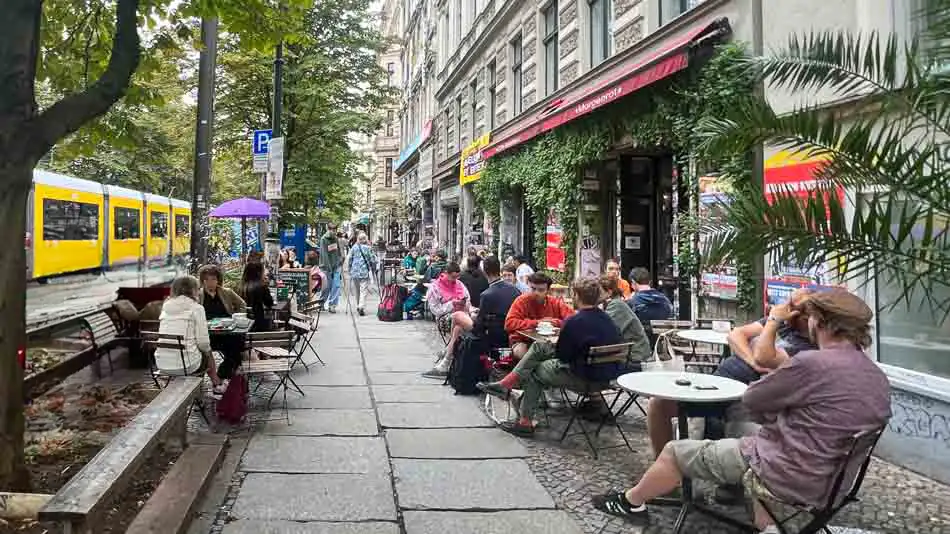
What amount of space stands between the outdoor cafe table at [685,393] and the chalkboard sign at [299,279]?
10.3 meters

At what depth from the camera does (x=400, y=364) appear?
8930 mm

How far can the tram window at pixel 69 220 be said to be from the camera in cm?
1674

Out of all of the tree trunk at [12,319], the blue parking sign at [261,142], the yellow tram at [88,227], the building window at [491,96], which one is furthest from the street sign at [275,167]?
the building window at [491,96]

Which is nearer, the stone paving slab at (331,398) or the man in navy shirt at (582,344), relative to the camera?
the man in navy shirt at (582,344)

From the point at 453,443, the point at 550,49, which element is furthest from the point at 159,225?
the point at 453,443

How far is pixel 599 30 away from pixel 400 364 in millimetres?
7513

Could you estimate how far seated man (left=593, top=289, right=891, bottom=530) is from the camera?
3.05 meters

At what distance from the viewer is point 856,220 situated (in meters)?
3.37

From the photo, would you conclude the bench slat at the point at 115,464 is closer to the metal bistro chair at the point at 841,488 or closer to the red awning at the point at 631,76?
the metal bistro chair at the point at 841,488

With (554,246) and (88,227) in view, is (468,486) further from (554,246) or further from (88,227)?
(88,227)

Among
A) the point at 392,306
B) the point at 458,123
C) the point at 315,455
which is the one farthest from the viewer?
the point at 458,123

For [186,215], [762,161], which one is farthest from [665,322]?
[186,215]

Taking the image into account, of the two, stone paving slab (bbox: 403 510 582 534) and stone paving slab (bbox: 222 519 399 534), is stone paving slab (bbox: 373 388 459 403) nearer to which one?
stone paving slab (bbox: 403 510 582 534)

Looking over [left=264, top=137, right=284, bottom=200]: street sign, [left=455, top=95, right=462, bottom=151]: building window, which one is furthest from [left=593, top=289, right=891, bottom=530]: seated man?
[left=455, top=95, right=462, bottom=151]: building window
